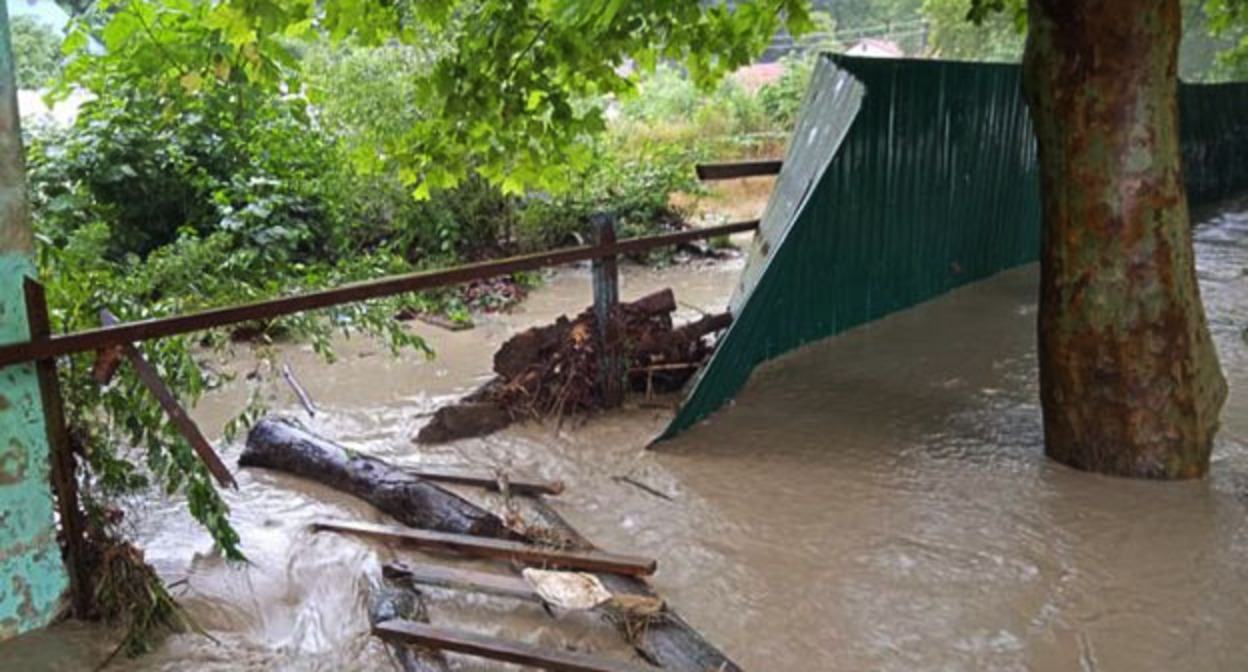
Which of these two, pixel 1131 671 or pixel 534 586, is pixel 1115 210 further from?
pixel 534 586

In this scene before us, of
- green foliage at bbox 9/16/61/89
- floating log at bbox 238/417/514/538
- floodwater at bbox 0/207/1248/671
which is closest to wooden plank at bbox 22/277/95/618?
floodwater at bbox 0/207/1248/671

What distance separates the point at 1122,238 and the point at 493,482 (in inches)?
126

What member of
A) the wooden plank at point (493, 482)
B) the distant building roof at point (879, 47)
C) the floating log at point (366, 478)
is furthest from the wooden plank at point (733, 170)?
the distant building roof at point (879, 47)

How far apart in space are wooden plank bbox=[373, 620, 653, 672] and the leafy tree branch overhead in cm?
244

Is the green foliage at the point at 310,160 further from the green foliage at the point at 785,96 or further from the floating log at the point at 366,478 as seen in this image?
the green foliage at the point at 785,96

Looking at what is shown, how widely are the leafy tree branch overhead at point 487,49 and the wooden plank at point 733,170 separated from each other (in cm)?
56

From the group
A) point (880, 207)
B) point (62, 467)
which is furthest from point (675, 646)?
point (880, 207)

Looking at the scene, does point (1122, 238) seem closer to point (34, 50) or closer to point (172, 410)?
point (172, 410)

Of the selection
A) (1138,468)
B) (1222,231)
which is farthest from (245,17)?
(1222,231)

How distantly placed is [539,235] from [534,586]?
8.20 meters

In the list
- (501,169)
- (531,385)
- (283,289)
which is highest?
(501,169)

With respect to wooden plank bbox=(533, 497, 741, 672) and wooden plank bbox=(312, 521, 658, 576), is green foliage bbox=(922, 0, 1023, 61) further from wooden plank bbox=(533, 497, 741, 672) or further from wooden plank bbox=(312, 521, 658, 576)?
wooden plank bbox=(533, 497, 741, 672)

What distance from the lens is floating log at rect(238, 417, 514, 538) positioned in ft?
12.8

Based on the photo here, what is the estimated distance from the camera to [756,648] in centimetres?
314
